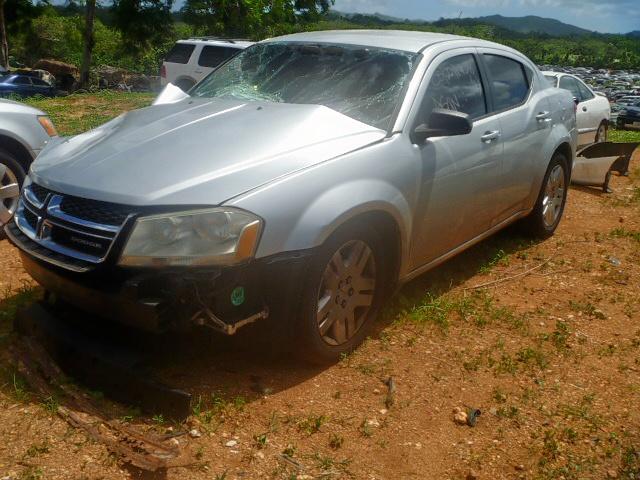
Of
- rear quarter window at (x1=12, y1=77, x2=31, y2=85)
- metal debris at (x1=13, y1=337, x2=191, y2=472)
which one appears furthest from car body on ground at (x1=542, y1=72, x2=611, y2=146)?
rear quarter window at (x1=12, y1=77, x2=31, y2=85)

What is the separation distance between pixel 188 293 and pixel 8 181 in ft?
10.5

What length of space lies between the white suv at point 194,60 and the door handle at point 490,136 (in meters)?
12.8

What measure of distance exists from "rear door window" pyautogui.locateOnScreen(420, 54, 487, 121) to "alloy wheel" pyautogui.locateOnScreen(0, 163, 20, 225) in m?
3.29

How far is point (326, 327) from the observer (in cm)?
358

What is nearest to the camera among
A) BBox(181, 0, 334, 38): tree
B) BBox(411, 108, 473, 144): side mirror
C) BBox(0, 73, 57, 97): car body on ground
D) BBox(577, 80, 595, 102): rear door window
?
BBox(411, 108, 473, 144): side mirror

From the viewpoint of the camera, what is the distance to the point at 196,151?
342 cm

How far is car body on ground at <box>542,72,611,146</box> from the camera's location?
1134 cm

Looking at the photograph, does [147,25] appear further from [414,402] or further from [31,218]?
[414,402]

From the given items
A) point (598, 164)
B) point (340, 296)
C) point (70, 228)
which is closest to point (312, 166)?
point (340, 296)

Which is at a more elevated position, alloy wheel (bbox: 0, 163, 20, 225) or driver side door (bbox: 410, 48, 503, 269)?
driver side door (bbox: 410, 48, 503, 269)

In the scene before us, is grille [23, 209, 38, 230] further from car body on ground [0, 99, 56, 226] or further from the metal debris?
car body on ground [0, 99, 56, 226]

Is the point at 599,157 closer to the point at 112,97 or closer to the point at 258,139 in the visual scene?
the point at 258,139

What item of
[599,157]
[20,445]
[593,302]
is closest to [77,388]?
[20,445]

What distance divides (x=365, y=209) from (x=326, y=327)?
629mm
